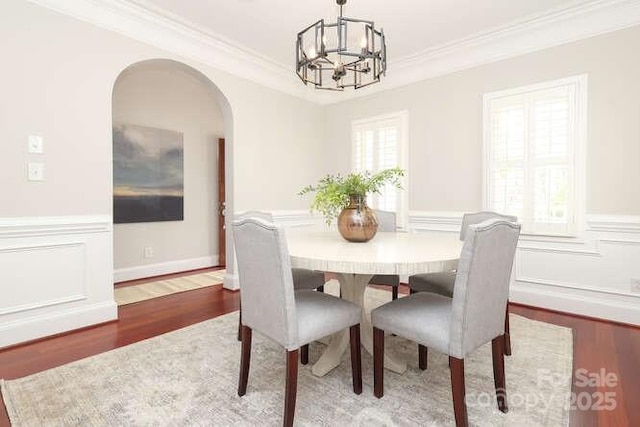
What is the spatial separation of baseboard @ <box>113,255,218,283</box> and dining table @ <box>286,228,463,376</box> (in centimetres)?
299

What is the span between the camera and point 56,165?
2.46 metres

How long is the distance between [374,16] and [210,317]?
2.98 meters

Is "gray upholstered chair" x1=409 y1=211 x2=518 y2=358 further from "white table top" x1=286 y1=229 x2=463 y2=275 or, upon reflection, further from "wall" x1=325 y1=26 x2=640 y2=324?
"wall" x1=325 y1=26 x2=640 y2=324

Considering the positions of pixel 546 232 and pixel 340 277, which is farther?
pixel 546 232

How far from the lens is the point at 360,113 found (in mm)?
4355

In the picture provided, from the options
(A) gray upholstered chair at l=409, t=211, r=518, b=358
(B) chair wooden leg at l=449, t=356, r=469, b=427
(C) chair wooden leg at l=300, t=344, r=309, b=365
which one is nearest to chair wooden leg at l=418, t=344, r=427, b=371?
(A) gray upholstered chair at l=409, t=211, r=518, b=358

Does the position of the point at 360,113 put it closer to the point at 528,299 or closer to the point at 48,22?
the point at 528,299

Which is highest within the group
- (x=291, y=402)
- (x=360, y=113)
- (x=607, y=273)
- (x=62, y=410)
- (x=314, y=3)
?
(x=314, y=3)

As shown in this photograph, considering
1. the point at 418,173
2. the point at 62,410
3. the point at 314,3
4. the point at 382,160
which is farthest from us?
the point at 382,160

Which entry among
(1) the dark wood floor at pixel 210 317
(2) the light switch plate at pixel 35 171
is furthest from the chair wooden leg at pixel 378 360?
(2) the light switch plate at pixel 35 171

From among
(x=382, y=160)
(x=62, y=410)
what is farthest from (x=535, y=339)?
(x=62, y=410)

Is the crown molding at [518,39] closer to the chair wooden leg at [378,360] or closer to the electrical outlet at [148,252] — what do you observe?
the chair wooden leg at [378,360]

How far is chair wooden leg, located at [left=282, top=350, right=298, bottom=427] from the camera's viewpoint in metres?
1.41

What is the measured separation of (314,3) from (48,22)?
197cm
